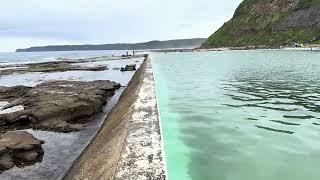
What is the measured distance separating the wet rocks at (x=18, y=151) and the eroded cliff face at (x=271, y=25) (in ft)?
275

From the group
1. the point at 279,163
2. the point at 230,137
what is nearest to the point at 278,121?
the point at 230,137

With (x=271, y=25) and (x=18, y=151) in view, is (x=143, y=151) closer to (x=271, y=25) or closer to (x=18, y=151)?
(x=18, y=151)

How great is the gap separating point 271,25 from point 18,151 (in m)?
108

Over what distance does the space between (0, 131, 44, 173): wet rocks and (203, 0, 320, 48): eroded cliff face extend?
275 feet

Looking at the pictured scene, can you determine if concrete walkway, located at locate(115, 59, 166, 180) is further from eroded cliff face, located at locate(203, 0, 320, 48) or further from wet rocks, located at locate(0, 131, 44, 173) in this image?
eroded cliff face, located at locate(203, 0, 320, 48)

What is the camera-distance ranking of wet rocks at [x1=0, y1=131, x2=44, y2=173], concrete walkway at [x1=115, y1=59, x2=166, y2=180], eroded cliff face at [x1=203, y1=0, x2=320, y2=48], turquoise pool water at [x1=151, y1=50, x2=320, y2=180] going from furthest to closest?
eroded cliff face at [x1=203, y1=0, x2=320, y2=48]
wet rocks at [x1=0, y1=131, x2=44, y2=173]
turquoise pool water at [x1=151, y1=50, x2=320, y2=180]
concrete walkway at [x1=115, y1=59, x2=166, y2=180]

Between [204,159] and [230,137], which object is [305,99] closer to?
[230,137]

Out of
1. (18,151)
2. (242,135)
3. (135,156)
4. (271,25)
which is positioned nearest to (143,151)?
(135,156)

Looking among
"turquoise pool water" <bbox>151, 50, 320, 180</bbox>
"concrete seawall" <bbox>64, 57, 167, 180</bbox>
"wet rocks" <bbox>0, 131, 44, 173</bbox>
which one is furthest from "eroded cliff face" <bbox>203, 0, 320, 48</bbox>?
"concrete seawall" <bbox>64, 57, 167, 180</bbox>

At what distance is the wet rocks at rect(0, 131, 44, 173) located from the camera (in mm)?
10320

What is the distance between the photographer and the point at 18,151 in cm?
1097

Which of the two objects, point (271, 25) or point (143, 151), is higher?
point (271, 25)

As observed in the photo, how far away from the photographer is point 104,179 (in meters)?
6.03

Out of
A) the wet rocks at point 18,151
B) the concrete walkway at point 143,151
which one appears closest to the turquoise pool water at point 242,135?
the concrete walkway at point 143,151
